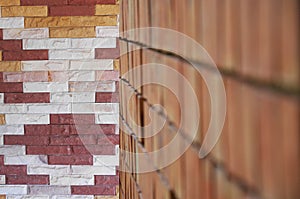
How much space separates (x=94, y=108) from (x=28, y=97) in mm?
284

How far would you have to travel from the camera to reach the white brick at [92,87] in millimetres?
2625

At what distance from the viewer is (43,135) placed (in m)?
2.67

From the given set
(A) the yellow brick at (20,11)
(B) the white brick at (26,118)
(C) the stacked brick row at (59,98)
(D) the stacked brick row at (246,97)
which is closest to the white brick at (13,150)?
(C) the stacked brick row at (59,98)

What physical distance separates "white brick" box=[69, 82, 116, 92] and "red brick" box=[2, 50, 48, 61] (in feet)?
0.55

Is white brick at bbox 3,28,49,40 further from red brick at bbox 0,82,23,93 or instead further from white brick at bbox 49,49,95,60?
red brick at bbox 0,82,23,93

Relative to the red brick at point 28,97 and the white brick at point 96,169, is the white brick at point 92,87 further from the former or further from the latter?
the white brick at point 96,169

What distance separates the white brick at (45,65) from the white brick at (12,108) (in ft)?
0.52

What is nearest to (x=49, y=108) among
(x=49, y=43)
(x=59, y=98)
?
(x=59, y=98)

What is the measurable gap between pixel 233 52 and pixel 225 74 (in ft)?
0.08

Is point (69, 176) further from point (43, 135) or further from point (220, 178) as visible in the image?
point (220, 178)

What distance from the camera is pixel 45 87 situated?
8.73ft

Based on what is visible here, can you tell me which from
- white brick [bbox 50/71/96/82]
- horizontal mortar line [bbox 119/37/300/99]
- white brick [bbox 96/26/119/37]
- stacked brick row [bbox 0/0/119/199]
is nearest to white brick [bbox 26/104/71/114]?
stacked brick row [bbox 0/0/119/199]

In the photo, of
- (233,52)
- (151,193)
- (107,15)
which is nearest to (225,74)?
(233,52)

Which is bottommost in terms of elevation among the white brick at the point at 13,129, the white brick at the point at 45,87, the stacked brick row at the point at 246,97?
the white brick at the point at 13,129
